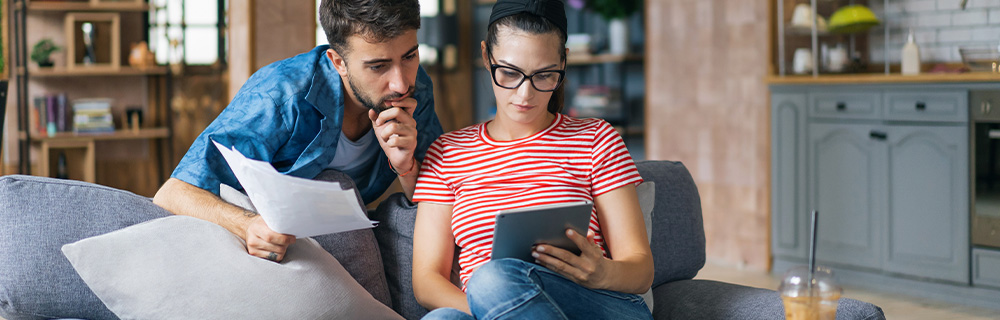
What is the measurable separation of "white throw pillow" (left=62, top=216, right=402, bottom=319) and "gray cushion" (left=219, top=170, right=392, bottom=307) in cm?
17

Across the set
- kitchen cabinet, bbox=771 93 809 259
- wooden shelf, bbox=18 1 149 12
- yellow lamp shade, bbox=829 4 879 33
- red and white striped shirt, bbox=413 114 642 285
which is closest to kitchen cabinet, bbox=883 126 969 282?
kitchen cabinet, bbox=771 93 809 259

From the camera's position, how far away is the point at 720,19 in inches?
175

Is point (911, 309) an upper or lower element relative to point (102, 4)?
lower

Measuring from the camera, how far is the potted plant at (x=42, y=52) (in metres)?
4.98

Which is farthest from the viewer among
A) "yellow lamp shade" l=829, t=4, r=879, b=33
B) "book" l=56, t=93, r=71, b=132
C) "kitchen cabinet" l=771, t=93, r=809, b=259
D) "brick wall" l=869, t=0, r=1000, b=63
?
"book" l=56, t=93, r=71, b=132

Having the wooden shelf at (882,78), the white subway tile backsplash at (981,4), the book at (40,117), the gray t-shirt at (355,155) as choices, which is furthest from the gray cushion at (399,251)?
the book at (40,117)

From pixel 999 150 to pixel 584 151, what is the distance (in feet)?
8.16

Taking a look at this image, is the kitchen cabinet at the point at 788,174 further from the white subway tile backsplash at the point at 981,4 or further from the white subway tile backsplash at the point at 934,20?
the white subway tile backsplash at the point at 981,4

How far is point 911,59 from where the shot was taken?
3.83m

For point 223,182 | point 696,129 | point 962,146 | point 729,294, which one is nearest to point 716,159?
point 696,129

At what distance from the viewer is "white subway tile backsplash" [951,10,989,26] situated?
156 inches

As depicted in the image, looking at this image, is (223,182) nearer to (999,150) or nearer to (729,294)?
(729,294)

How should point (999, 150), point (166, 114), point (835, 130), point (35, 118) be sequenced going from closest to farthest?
point (999, 150), point (835, 130), point (35, 118), point (166, 114)

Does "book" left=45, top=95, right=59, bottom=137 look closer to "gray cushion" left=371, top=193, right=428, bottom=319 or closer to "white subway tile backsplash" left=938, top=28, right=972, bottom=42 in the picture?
"gray cushion" left=371, top=193, right=428, bottom=319
